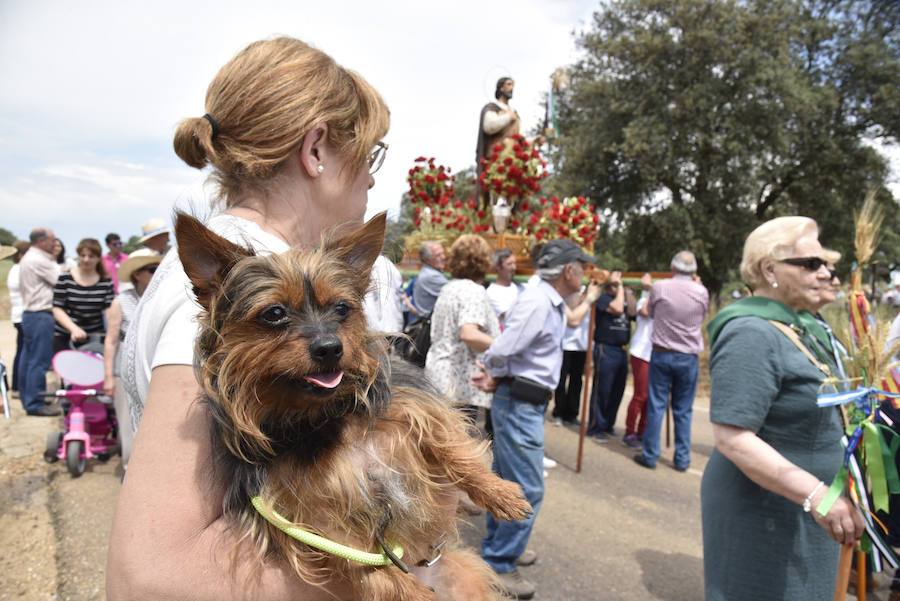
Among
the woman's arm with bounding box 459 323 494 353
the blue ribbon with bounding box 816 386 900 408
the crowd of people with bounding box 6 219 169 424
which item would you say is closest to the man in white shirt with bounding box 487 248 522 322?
the woman's arm with bounding box 459 323 494 353

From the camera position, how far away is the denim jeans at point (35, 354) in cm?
738

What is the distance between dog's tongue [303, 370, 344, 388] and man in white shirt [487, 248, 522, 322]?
5313 millimetres

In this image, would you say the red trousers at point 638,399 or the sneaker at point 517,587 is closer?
the sneaker at point 517,587

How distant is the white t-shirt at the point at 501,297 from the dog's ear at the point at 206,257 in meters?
5.34

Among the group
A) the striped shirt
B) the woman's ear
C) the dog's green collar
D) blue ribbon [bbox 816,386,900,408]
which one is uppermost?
the woman's ear

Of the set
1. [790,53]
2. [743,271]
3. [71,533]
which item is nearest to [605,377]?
[743,271]

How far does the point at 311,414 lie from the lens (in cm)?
116

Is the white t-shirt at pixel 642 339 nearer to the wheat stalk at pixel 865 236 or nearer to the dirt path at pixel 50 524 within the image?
the wheat stalk at pixel 865 236

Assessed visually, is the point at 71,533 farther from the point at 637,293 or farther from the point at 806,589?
the point at 637,293

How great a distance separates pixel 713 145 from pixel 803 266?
59.7 feet

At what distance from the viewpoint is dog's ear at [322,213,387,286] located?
1.20 m

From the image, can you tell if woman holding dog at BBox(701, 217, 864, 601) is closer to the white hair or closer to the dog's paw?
the dog's paw

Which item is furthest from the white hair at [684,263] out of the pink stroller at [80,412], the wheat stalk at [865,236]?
the pink stroller at [80,412]

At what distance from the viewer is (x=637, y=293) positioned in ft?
32.4
